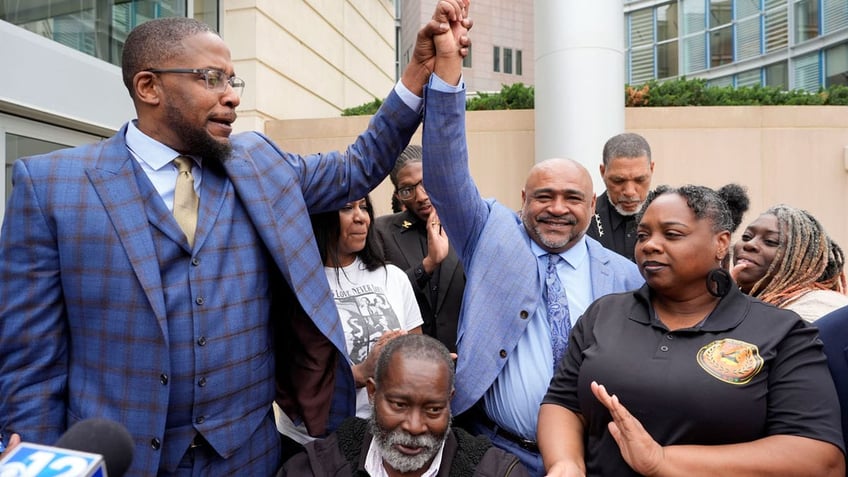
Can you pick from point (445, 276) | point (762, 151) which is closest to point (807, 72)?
point (762, 151)

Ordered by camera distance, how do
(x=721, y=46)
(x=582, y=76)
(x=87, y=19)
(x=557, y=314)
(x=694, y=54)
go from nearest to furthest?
(x=557, y=314)
(x=87, y=19)
(x=582, y=76)
(x=721, y=46)
(x=694, y=54)

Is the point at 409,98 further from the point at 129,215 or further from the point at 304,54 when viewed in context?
the point at 304,54

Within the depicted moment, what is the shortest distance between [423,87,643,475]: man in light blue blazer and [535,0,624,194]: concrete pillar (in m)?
4.82

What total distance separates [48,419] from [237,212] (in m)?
0.80

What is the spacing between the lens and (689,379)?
224 centimetres

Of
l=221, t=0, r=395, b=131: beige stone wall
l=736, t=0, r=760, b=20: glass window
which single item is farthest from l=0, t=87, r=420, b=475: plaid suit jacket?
l=736, t=0, r=760, b=20: glass window

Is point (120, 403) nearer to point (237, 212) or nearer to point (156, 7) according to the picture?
point (237, 212)

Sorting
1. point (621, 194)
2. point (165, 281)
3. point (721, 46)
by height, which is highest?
point (721, 46)

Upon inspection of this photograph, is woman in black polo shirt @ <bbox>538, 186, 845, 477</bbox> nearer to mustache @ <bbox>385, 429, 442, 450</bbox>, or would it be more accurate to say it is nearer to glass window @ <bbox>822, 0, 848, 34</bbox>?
mustache @ <bbox>385, 429, 442, 450</bbox>

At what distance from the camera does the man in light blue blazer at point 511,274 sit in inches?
109

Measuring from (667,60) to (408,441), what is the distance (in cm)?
2410

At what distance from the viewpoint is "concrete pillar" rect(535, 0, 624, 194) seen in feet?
25.8

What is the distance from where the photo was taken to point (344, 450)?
2.51m

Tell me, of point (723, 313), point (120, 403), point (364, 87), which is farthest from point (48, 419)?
point (364, 87)
